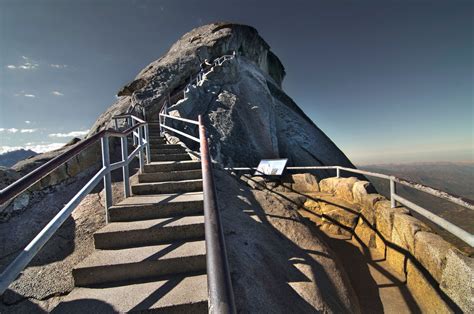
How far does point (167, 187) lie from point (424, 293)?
4.15 meters

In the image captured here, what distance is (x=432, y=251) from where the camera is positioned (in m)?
2.89

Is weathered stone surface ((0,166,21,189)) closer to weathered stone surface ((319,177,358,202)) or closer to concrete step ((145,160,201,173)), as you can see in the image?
concrete step ((145,160,201,173))

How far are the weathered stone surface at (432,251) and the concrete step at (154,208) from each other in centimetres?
317

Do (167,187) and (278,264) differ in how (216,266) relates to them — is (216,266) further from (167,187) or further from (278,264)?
(167,187)

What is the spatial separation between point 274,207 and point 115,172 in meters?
4.22

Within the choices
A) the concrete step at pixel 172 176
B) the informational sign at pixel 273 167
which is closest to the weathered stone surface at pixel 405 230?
the concrete step at pixel 172 176

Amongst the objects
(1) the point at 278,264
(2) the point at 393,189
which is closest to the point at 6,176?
(1) the point at 278,264

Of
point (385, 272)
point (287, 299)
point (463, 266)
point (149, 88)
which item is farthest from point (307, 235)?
point (149, 88)

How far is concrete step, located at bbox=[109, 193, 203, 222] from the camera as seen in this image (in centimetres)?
314

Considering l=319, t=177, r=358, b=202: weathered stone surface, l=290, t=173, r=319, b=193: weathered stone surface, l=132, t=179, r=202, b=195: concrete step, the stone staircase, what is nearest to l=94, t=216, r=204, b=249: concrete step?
the stone staircase

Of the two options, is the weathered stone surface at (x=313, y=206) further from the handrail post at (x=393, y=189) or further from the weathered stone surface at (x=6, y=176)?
the weathered stone surface at (x=6, y=176)

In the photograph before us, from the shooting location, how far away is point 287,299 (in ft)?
8.23

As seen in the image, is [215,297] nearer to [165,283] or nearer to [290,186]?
[165,283]

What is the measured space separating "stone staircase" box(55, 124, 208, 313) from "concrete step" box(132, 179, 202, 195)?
1.19ft
